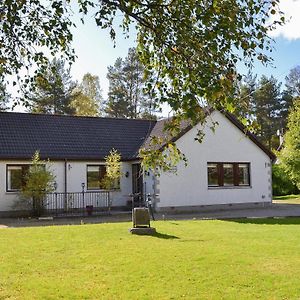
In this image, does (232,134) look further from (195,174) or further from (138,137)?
(138,137)

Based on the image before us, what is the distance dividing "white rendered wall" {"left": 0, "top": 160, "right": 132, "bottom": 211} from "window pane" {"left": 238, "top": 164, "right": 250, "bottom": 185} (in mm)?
6530

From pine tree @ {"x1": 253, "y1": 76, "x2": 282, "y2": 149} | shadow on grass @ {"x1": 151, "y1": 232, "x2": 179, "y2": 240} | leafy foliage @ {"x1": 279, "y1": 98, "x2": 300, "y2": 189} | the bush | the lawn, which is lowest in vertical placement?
the lawn

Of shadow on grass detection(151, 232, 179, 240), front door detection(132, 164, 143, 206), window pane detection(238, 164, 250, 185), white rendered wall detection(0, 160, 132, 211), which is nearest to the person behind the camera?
shadow on grass detection(151, 232, 179, 240)

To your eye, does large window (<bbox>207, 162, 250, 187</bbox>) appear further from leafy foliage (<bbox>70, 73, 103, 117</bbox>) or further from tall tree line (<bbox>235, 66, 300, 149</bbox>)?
tall tree line (<bbox>235, 66, 300, 149</bbox>)

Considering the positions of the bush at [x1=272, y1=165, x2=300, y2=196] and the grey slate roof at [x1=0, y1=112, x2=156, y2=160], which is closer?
the grey slate roof at [x1=0, y1=112, x2=156, y2=160]

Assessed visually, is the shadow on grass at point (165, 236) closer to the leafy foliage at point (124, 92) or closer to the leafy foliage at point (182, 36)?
the leafy foliage at point (182, 36)

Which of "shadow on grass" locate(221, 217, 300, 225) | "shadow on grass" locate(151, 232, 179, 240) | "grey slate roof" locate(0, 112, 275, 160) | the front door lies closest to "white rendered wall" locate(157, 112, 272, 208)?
"grey slate roof" locate(0, 112, 275, 160)

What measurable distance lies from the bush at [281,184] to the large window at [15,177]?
23.3m

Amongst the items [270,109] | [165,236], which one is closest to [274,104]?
[270,109]

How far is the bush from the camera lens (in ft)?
131

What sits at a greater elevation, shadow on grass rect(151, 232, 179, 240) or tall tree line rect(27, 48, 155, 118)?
tall tree line rect(27, 48, 155, 118)

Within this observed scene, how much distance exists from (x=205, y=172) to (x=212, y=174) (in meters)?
0.69

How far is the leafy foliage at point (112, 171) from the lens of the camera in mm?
23984

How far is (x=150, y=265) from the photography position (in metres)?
9.49
